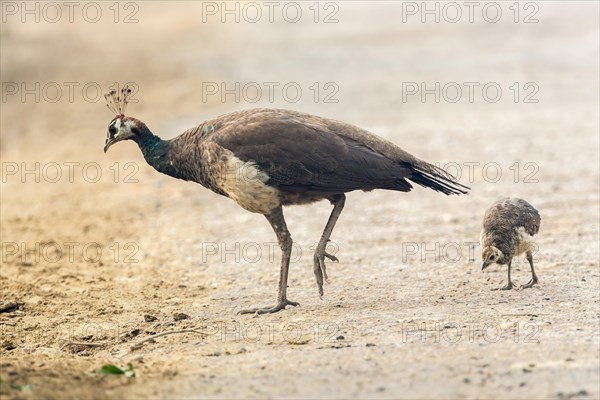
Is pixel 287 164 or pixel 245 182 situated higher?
pixel 287 164

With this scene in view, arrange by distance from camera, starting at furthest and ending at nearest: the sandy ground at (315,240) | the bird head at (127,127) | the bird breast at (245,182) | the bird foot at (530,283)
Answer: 1. the bird head at (127,127)
2. the bird foot at (530,283)
3. the bird breast at (245,182)
4. the sandy ground at (315,240)

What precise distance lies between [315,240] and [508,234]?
2617mm

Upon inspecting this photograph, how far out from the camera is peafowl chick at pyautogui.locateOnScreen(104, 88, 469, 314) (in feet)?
A: 25.1

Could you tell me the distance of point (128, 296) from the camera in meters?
8.74

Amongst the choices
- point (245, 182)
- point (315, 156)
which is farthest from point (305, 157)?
point (245, 182)

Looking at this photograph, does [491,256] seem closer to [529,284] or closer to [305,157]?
[529,284]

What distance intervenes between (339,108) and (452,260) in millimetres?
8730

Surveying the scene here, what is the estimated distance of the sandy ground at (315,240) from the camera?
6.08m

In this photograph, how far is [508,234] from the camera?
8.12m

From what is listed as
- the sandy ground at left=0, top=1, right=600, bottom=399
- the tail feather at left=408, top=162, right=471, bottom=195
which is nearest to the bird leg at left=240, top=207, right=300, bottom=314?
the sandy ground at left=0, top=1, right=600, bottom=399

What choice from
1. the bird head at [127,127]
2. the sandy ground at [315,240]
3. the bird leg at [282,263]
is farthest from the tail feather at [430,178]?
the bird head at [127,127]

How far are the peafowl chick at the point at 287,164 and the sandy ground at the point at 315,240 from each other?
0.81 metres

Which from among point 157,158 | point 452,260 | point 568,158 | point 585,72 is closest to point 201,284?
point 157,158

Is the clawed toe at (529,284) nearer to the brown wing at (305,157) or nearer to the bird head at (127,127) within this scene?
the brown wing at (305,157)
